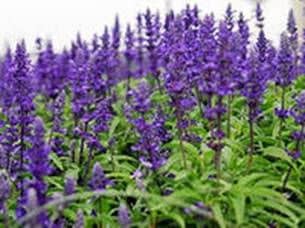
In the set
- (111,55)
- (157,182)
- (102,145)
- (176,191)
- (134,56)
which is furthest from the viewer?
(134,56)

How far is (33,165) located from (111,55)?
4008 mm

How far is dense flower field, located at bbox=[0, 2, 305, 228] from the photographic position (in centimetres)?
392

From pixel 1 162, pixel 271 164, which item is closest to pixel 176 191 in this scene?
pixel 271 164

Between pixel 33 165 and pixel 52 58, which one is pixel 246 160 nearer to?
pixel 33 165

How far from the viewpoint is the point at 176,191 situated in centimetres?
404

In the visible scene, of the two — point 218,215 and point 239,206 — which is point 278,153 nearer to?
point 239,206

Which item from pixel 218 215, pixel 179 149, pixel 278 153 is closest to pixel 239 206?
pixel 218 215

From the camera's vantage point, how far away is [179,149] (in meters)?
4.89

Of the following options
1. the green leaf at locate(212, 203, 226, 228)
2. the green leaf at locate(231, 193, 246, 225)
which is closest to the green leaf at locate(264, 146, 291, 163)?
the green leaf at locate(231, 193, 246, 225)

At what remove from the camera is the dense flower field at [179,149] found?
392 centimetres

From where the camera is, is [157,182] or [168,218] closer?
[168,218]

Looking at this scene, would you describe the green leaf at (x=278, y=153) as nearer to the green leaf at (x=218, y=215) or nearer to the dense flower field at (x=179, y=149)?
the dense flower field at (x=179, y=149)

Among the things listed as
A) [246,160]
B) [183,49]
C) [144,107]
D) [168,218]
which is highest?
[183,49]

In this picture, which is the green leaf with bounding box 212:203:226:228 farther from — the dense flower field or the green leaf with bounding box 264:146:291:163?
the green leaf with bounding box 264:146:291:163
